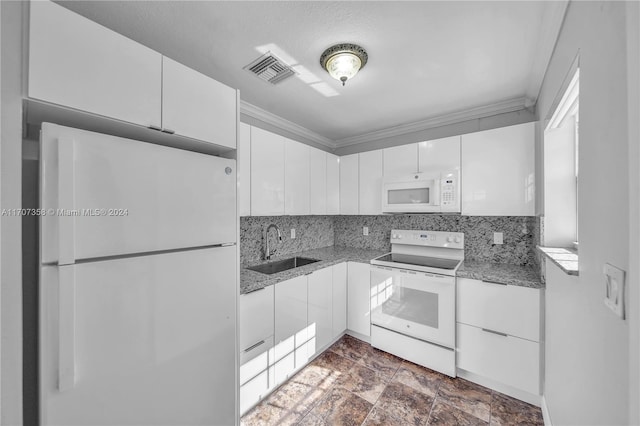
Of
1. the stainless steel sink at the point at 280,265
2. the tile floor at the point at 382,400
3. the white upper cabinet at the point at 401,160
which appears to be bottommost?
the tile floor at the point at 382,400

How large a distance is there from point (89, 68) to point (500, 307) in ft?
9.16

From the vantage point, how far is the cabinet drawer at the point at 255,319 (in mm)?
1678

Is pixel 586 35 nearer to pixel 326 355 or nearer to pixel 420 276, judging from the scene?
pixel 420 276

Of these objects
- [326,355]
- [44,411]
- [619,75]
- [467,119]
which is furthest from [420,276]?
[44,411]

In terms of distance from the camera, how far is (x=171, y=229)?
1217mm

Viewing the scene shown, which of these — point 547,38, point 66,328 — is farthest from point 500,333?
point 66,328

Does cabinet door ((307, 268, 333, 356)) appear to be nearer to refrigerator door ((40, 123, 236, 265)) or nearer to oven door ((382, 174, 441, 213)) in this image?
oven door ((382, 174, 441, 213))

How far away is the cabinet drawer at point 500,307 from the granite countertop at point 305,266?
0.94m

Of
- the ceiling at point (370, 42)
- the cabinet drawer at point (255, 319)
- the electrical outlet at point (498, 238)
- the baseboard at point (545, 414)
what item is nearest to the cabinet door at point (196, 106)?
the ceiling at point (370, 42)

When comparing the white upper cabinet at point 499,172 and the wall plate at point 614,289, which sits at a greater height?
the white upper cabinet at point 499,172

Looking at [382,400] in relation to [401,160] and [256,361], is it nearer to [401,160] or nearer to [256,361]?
[256,361]

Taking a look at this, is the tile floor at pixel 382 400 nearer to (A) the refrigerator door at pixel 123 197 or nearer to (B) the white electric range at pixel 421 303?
(B) the white electric range at pixel 421 303

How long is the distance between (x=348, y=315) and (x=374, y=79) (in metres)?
2.32

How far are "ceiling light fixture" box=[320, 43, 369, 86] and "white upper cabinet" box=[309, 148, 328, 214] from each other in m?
1.14
